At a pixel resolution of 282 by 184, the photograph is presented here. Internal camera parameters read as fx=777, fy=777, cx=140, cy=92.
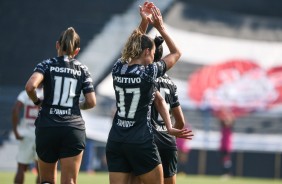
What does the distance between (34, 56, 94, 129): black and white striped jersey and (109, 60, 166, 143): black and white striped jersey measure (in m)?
0.95

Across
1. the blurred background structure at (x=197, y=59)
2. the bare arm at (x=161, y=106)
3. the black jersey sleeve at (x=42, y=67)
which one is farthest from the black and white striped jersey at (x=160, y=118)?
the blurred background structure at (x=197, y=59)

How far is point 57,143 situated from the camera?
25.7 ft

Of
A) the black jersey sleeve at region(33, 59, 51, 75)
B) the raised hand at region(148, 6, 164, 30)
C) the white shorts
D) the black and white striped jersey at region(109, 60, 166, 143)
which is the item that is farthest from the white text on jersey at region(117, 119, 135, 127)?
the white shorts

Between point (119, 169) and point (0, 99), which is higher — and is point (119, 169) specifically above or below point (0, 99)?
below

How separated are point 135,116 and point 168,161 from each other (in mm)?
1054

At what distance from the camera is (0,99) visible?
67.9ft

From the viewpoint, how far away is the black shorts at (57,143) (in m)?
7.80

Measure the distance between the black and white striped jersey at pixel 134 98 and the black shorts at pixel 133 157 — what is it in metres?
0.05

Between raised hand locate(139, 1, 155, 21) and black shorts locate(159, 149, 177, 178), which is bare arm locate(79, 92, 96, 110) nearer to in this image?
black shorts locate(159, 149, 177, 178)

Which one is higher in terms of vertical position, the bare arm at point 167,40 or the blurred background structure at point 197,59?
the blurred background structure at point 197,59

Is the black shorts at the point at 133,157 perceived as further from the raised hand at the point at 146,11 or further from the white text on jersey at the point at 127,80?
the raised hand at the point at 146,11

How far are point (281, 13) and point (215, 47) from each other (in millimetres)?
2507

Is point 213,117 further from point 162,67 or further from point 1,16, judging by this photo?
point 162,67

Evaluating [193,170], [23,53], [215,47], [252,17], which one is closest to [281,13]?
[252,17]
